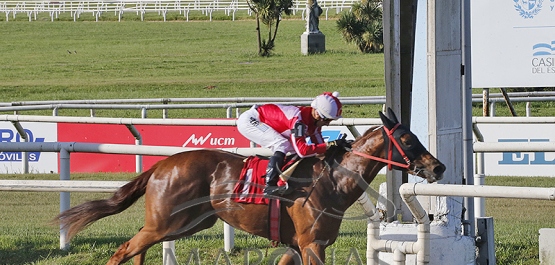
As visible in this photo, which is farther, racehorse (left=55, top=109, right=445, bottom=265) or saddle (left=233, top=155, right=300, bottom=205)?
saddle (left=233, top=155, right=300, bottom=205)

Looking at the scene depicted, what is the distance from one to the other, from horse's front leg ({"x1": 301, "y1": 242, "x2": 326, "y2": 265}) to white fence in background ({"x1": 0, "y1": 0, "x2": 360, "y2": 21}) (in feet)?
131

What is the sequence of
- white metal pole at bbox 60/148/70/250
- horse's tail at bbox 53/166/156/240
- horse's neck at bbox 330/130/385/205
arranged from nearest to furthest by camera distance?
1. horse's neck at bbox 330/130/385/205
2. horse's tail at bbox 53/166/156/240
3. white metal pole at bbox 60/148/70/250

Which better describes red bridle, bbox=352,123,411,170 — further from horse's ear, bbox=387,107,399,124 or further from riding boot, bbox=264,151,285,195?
riding boot, bbox=264,151,285,195

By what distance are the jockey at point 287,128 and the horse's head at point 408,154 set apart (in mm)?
363

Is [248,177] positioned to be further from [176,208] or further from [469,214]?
[469,214]

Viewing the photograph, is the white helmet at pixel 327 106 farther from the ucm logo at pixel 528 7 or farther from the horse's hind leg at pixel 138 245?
the ucm logo at pixel 528 7

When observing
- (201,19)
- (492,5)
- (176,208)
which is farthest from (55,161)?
(201,19)

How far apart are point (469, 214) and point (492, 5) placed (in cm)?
700

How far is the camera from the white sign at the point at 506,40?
1223 centimetres

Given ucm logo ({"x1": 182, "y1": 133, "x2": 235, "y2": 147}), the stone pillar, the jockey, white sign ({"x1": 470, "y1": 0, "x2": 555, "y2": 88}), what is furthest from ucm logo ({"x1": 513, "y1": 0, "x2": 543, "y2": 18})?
the stone pillar

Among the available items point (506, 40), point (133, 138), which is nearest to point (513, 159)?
point (506, 40)

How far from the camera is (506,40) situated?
12.3 metres

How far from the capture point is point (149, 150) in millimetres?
6016

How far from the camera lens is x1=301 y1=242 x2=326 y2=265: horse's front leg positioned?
17.2 ft
